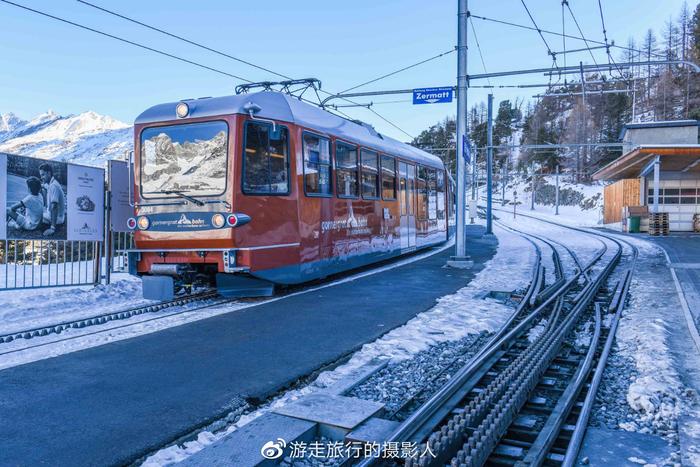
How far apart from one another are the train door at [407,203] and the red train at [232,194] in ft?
15.2

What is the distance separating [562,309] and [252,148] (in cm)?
540

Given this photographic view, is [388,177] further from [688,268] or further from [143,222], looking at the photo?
[688,268]

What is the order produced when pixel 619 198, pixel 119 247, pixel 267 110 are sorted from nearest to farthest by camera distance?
pixel 267 110, pixel 119 247, pixel 619 198

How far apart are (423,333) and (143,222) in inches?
193

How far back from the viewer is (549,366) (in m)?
5.39

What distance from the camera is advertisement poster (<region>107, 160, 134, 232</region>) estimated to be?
10023 mm

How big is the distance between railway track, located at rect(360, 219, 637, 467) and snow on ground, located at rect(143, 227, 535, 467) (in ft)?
1.83

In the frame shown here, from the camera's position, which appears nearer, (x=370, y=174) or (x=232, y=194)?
(x=232, y=194)

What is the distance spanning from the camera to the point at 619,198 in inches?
1347

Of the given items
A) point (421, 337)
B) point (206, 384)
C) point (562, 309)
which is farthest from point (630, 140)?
point (206, 384)

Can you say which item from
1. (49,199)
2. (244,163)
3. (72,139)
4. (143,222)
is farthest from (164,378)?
(72,139)

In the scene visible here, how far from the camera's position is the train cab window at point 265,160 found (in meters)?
8.34

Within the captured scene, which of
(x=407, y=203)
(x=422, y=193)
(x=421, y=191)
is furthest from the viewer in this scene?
(x=422, y=193)

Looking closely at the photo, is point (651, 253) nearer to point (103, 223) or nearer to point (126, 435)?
point (103, 223)
